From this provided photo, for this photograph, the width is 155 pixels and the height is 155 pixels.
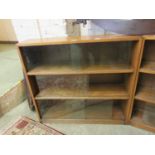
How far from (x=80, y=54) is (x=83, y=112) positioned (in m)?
0.72

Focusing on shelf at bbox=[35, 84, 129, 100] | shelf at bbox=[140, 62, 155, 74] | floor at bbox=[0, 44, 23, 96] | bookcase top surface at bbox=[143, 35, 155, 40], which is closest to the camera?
bookcase top surface at bbox=[143, 35, 155, 40]

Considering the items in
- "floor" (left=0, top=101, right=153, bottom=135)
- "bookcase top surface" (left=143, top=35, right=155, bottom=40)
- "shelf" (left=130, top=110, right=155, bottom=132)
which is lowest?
"floor" (left=0, top=101, right=153, bottom=135)

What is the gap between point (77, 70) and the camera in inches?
55.1

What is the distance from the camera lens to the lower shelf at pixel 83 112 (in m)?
1.72

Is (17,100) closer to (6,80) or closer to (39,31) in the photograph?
(6,80)

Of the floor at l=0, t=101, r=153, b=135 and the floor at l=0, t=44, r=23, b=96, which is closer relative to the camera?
the floor at l=0, t=101, r=153, b=135

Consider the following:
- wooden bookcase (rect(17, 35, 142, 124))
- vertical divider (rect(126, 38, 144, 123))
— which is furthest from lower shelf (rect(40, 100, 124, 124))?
vertical divider (rect(126, 38, 144, 123))

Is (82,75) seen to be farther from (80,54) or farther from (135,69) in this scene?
(135,69)

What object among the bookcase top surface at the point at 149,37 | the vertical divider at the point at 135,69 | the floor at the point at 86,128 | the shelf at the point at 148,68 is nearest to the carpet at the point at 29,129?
the floor at the point at 86,128

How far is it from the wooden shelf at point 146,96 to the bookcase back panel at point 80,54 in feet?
1.05

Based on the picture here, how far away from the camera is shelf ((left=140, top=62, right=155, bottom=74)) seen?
1257 millimetres

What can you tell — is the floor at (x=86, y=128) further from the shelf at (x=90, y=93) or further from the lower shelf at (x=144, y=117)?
the shelf at (x=90, y=93)

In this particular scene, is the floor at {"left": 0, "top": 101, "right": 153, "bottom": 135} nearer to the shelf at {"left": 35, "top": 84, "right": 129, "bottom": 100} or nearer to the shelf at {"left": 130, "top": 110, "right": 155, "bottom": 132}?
the shelf at {"left": 130, "top": 110, "right": 155, "bottom": 132}
